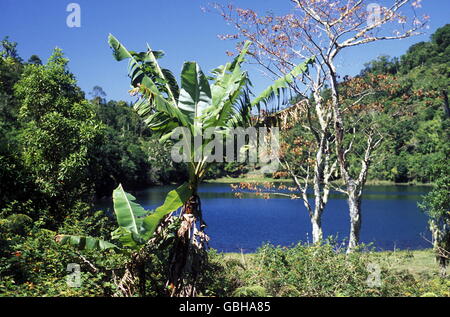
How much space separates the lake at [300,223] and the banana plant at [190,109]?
24.0 ft

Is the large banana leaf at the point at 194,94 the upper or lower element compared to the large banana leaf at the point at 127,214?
upper

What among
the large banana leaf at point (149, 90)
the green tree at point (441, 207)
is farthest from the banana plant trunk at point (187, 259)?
the green tree at point (441, 207)

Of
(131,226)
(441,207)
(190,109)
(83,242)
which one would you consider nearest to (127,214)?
(131,226)

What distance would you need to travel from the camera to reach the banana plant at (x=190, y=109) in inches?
230

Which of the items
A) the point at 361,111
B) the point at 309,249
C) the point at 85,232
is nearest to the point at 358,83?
the point at 361,111

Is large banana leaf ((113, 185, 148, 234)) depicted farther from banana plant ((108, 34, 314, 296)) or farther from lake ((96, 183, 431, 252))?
lake ((96, 183, 431, 252))

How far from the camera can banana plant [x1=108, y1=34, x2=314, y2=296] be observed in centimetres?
585

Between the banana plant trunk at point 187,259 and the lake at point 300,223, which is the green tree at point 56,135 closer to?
the lake at point 300,223

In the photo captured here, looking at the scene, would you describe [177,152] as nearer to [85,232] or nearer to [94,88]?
[85,232]

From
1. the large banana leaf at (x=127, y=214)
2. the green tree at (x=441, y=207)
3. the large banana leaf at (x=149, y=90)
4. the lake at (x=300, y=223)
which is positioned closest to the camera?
the large banana leaf at (x=127, y=214)

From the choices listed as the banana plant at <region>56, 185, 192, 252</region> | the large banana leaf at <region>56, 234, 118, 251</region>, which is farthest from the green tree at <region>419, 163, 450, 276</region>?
the large banana leaf at <region>56, 234, 118, 251</region>

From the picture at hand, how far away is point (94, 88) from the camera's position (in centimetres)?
6388

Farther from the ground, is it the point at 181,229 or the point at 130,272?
the point at 181,229

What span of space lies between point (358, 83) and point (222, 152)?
6.24 metres
